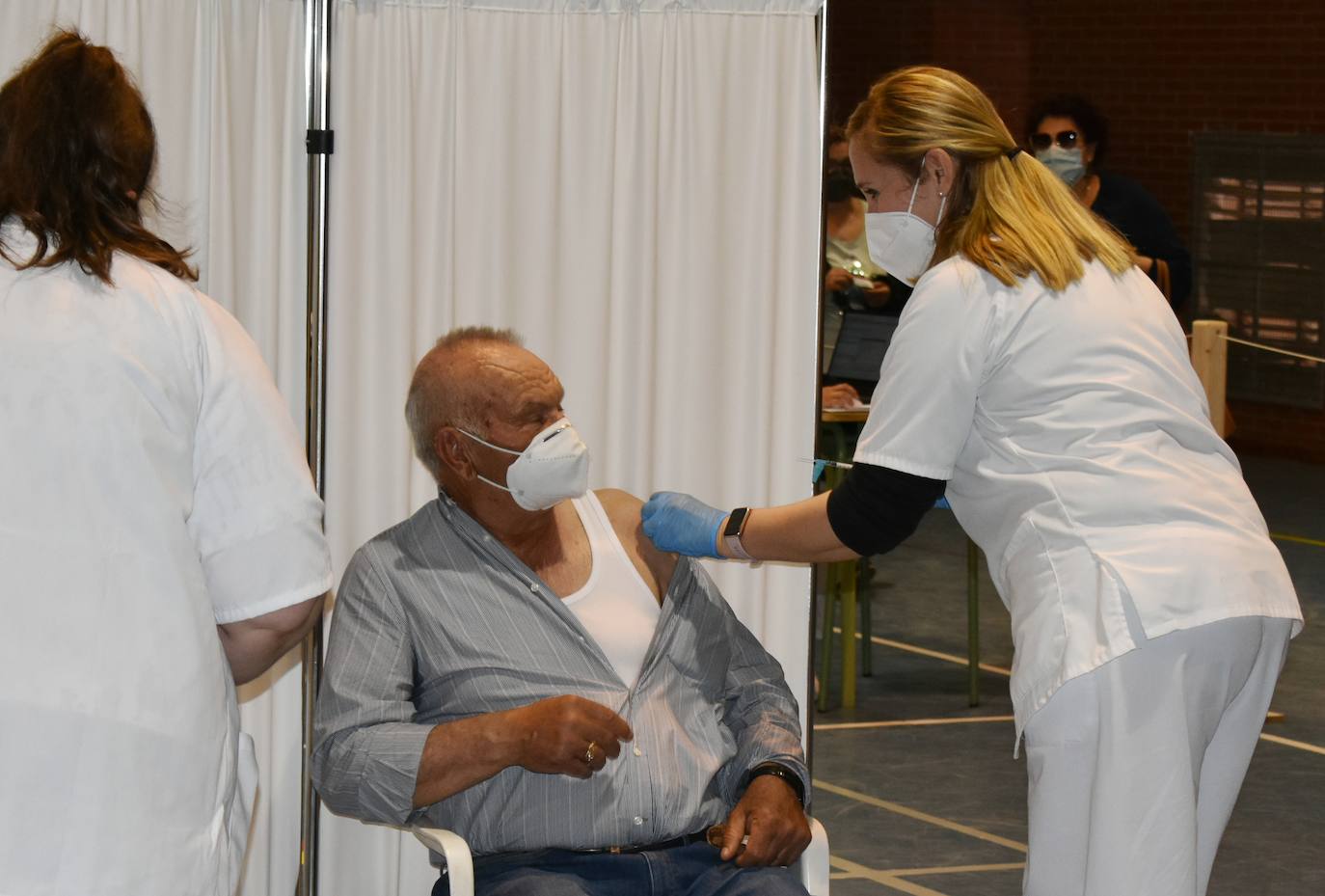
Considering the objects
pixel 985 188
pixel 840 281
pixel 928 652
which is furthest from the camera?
pixel 928 652

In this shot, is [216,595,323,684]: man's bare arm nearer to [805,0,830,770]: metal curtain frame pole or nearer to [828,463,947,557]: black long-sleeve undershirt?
[828,463,947,557]: black long-sleeve undershirt

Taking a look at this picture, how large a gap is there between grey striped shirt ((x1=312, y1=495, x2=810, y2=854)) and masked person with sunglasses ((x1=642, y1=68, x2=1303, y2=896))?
0.41m

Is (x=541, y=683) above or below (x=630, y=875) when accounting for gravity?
above

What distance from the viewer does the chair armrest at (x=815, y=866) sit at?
2.48 metres

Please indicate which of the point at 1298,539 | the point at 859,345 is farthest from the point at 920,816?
the point at 1298,539

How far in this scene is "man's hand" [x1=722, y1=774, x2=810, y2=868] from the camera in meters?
2.39

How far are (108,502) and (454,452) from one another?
0.93 meters

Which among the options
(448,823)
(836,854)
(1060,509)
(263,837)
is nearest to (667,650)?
(448,823)

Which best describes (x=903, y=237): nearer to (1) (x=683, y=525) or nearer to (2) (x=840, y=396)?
(1) (x=683, y=525)

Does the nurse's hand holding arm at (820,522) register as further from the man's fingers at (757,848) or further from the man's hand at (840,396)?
the man's hand at (840,396)

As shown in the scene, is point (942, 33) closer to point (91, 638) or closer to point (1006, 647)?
point (1006, 647)

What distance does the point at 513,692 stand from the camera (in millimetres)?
2486

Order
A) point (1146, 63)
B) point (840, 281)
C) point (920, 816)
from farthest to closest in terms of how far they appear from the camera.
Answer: point (1146, 63) < point (840, 281) < point (920, 816)

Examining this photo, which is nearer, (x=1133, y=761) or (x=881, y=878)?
(x=1133, y=761)
